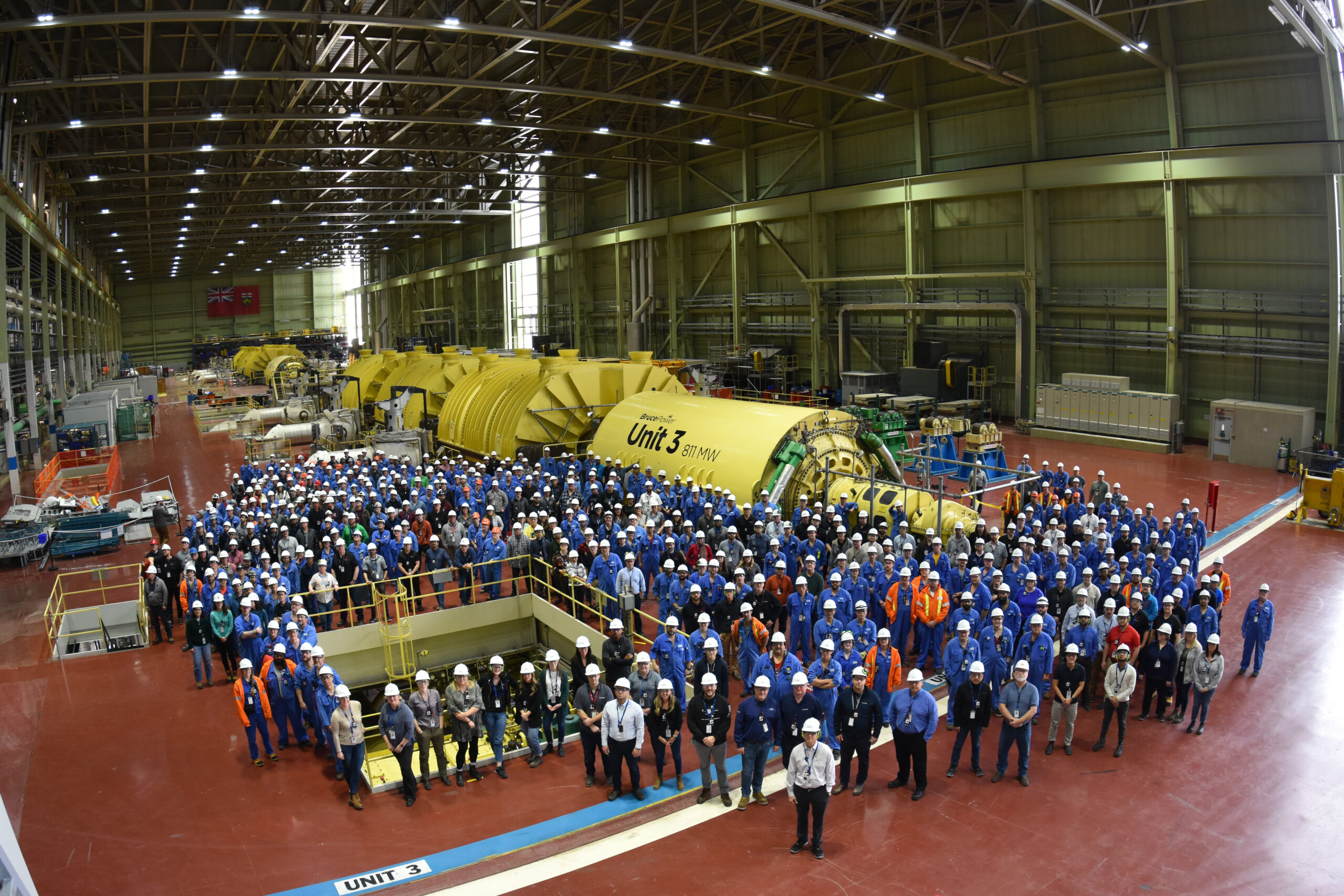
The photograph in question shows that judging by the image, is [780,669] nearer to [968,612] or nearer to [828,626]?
[828,626]

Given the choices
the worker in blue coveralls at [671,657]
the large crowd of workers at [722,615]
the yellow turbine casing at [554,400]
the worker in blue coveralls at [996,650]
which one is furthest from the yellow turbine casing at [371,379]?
the worker in blue coveralls at [996,650]

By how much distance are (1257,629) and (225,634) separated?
1373 centimetres

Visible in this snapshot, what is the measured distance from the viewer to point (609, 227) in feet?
163

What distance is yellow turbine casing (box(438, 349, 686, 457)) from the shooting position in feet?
78.9

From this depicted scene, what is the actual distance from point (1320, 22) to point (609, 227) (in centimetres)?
3378

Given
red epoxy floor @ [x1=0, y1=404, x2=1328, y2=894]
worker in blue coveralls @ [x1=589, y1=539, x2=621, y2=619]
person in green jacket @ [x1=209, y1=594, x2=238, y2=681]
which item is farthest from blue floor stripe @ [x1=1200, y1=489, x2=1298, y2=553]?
person in green jacket @ [x1=209, y1=594, x2=238, y2=681]

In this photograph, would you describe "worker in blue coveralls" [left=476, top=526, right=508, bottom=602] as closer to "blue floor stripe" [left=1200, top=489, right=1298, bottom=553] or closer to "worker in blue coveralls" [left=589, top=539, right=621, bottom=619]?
"worker in blue coveralls" [left=589, top=539, right=621, bottom=619]

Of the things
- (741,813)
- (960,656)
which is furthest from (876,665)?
(741,813)

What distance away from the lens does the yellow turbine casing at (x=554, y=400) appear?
24.0 meters

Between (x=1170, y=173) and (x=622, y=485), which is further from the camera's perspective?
(x=1170, y=173)

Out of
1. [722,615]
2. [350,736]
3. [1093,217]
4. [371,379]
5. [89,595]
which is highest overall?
[1093,217]

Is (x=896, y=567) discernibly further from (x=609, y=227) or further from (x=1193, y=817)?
(x=609, y=227)

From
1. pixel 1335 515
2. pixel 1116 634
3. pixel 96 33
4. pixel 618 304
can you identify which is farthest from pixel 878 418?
pixel 618 304

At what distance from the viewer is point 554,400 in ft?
79.7
